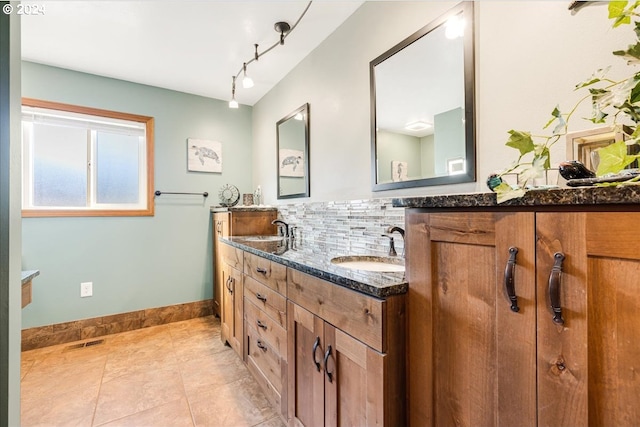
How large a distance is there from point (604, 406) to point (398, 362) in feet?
1.51

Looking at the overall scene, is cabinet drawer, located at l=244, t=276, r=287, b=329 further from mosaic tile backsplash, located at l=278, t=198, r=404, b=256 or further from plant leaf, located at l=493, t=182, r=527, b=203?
plant leaf, located at l=493, t=182, r=527, b=203

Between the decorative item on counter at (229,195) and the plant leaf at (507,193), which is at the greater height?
the decorative item on counter at (229,195)

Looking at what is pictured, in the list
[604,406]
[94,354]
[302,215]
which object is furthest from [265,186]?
[604,406]

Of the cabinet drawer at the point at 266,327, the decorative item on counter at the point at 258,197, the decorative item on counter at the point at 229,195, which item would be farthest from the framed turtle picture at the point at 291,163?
the cabinet drawer at the point at 266,327

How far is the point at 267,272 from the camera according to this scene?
1.51 meters

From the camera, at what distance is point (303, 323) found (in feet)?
3.95

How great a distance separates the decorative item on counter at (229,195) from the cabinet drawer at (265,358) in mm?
1690

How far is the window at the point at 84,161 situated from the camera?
243 cm

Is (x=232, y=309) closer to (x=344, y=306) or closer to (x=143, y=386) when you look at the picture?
(x=143, y=386)

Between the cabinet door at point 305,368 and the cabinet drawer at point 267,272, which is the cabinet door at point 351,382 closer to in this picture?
the cabinet door at point 305,368

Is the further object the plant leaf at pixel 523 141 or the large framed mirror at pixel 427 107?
the large framed mirror at pixel 427 107

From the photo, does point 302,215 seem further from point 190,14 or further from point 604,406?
point 604,406

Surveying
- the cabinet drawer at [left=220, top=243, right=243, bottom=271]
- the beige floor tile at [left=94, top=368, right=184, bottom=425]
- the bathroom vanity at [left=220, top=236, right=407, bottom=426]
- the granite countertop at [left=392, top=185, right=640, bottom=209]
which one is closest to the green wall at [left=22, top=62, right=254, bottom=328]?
the cabinet drawer at [left=220, top=243, right=243, bottom=271]

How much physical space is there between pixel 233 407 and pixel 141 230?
1993 millimetres
